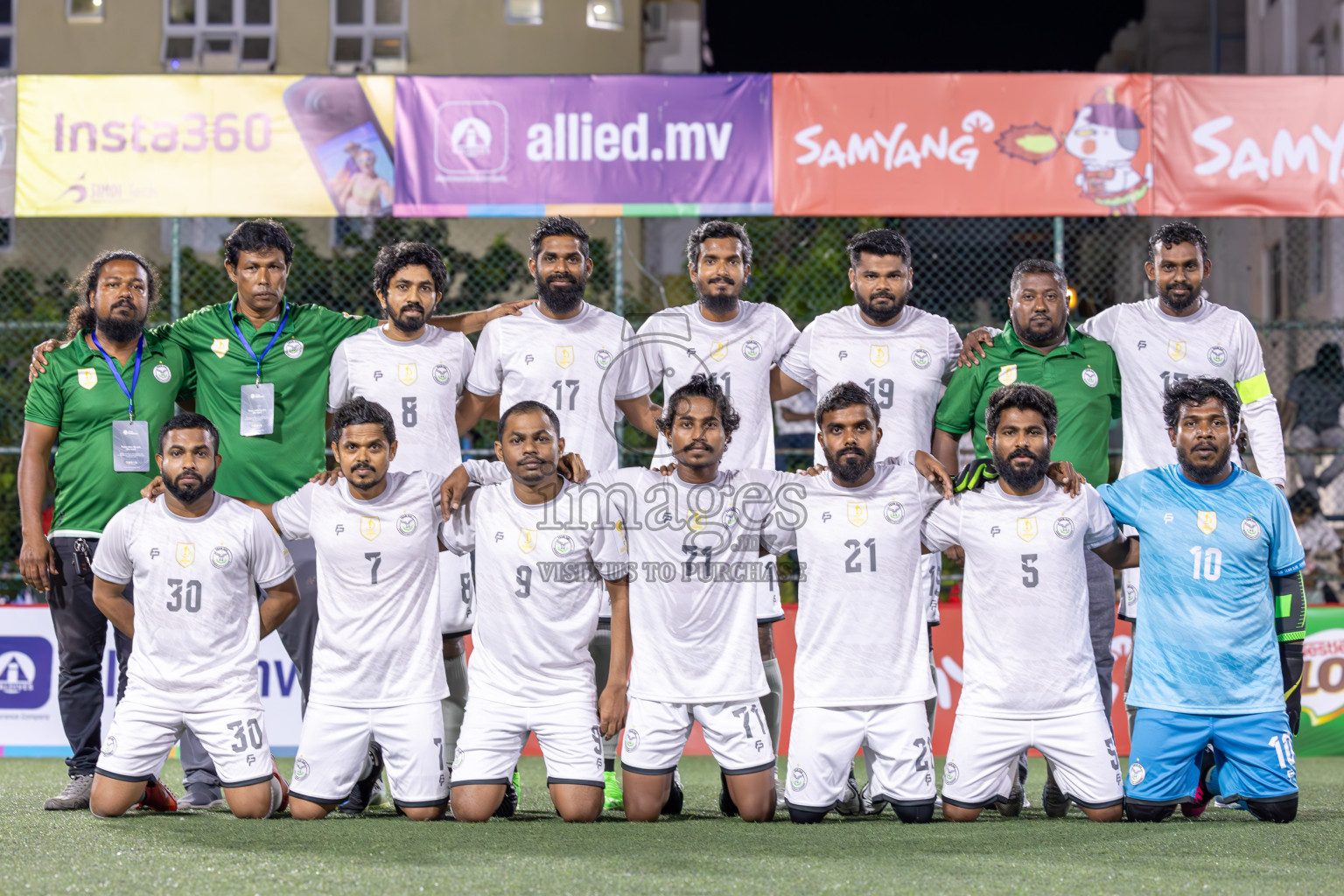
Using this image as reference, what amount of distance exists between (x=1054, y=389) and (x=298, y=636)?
343 centimetres

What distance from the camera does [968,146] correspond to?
9.80 meters

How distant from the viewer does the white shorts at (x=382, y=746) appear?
5547mm

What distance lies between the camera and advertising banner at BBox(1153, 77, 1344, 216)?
31.8ft

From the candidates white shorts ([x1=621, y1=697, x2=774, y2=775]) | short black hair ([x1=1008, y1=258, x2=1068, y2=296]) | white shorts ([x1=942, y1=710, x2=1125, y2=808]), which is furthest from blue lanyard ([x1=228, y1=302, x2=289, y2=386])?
white shorts ([x1=942, y1=710, x2=1125, y2=808])

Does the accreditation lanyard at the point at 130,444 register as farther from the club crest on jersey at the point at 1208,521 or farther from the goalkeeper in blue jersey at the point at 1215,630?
the club crest on jersey at the point at 1208,521

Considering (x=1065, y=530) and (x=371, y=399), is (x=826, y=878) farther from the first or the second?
(x=371, y=399)

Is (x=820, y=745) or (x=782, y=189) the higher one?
(x=782, y=189)

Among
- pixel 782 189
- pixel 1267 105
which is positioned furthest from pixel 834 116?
pixel 1267 105

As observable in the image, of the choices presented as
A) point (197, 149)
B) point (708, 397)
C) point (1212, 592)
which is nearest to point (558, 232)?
point (708, 397)

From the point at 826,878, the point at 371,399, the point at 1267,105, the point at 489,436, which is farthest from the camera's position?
the point at 489,436

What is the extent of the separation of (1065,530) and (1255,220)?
12.4m

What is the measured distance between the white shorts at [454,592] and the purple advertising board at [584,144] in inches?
167

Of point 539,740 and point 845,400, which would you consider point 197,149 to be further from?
point 845,400

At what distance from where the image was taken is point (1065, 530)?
218 inches
